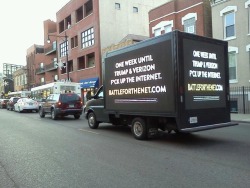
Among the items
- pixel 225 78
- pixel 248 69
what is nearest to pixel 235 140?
pixel 225 78

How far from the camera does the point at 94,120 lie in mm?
13383

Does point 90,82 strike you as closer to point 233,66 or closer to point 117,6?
point 117,6

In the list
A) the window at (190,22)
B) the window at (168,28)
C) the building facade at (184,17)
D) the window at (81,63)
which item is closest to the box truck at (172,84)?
the building facade at (184,17)

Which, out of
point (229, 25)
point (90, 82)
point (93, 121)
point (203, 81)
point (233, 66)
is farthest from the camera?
point (90, 82)

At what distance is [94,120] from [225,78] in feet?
19.3

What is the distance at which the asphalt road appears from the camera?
564cm

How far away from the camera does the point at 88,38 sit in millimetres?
41125

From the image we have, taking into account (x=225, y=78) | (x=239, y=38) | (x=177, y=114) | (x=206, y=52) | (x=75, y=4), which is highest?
(x=75, y=4)

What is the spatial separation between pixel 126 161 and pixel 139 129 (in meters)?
3.21

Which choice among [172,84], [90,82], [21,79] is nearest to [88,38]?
[90,82]

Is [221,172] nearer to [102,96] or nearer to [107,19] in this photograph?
[102,96]

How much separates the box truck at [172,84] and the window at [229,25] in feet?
39.9

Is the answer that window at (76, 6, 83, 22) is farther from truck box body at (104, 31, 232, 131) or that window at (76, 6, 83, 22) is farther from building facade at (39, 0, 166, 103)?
truck box body at (104, 31, 232, 131)

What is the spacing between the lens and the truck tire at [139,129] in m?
10.0
